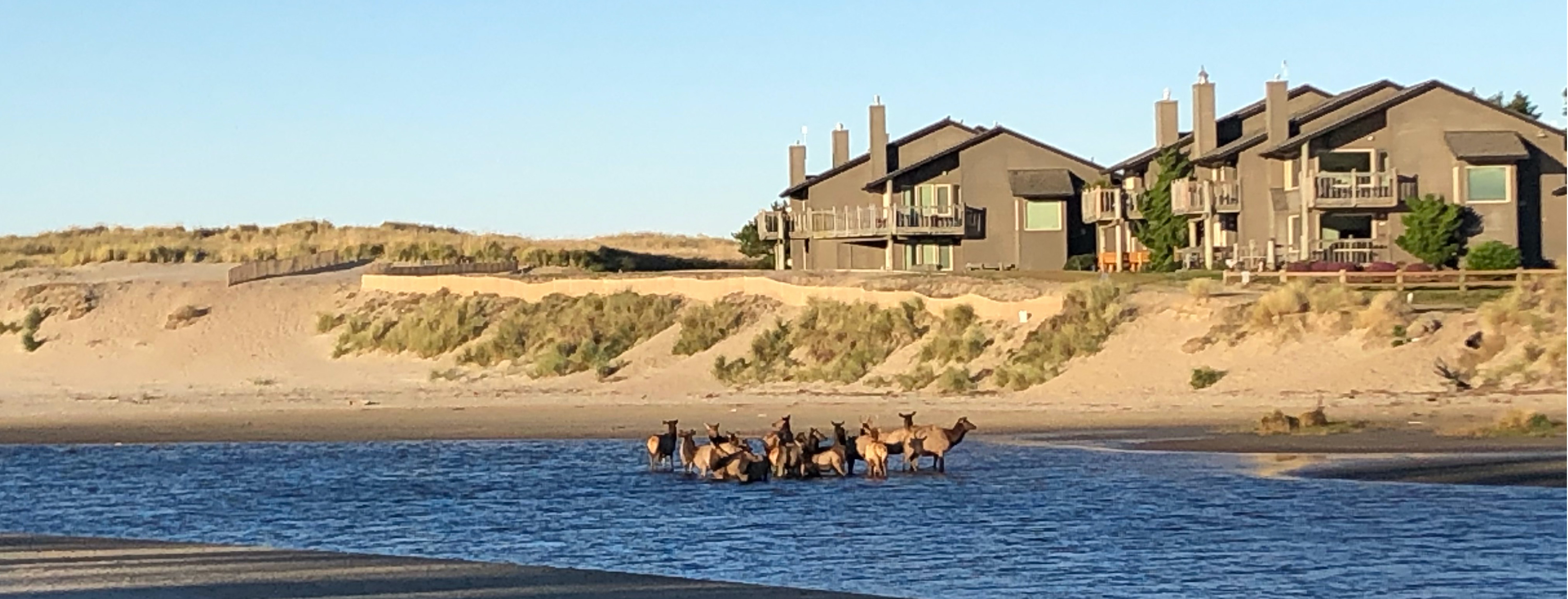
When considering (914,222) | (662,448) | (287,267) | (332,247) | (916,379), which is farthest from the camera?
(332,247)

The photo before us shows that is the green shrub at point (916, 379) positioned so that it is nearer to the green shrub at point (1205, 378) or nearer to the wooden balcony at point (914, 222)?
the green shrub at point (1205, 378)

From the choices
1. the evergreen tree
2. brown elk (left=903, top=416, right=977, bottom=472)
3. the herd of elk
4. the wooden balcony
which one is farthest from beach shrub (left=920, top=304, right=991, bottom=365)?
the wooden balcony

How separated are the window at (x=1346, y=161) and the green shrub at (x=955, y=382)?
20448mm

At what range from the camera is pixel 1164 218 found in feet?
196

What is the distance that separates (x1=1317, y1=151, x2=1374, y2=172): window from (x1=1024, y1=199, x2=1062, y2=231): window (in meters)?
10.6

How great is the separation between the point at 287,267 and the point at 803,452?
1730 inches

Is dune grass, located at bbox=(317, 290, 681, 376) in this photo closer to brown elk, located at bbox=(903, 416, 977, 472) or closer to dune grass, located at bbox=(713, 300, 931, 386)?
dune grass, located at bbox=(713, 300, 931, 386)

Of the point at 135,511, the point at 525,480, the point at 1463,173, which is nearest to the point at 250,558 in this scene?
the point at 135,511

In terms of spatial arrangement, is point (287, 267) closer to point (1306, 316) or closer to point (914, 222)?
point (914, 222)

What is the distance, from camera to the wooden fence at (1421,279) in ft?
133

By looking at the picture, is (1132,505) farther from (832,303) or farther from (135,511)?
(832,303)

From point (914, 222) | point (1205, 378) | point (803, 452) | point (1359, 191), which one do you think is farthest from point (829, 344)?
point (914, 222)

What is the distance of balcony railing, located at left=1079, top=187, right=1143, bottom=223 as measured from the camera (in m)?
62.1

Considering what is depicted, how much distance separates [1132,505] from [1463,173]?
36479mm
